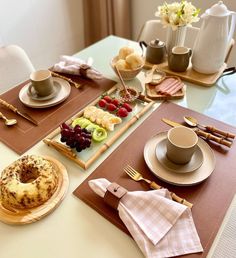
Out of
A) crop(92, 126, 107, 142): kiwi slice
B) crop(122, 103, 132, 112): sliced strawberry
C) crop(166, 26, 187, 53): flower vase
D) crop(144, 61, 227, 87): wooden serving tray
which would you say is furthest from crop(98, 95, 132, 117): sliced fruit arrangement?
crop(166, 26, 187, 53): flower vase

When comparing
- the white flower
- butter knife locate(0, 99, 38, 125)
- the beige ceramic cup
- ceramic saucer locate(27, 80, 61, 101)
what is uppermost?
the white flower

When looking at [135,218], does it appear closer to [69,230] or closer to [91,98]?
[69,230]

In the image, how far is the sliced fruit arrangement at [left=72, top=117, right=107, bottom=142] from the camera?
0.76 meters

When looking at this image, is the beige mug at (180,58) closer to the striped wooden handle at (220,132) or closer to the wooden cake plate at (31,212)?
the striped wooden handle at (220,132)

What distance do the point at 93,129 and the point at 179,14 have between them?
24.7 inches

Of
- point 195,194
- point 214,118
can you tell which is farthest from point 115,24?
point 195,194

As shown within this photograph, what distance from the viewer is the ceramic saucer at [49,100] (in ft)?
2.92

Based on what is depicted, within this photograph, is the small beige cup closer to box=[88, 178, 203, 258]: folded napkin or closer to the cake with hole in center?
the cake with hole in center

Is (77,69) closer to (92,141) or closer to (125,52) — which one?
(125,52)

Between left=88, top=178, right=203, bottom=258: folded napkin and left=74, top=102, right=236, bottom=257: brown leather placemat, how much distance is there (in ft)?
0.07

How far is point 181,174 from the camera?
636 millimetres

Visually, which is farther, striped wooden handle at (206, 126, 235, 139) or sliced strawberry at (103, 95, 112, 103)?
sliced strawberry at (103, 95, 112, 103)

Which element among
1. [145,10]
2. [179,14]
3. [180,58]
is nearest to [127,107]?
[180,58]

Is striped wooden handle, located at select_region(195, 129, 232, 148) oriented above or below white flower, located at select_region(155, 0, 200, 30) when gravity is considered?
below
